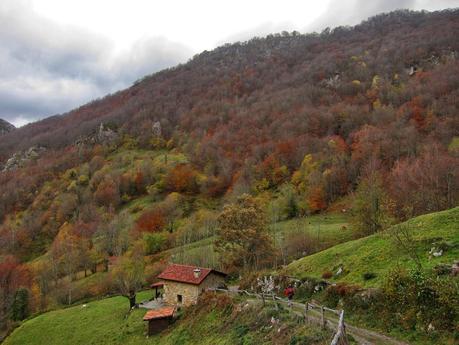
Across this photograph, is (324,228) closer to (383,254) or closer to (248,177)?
(383,254)

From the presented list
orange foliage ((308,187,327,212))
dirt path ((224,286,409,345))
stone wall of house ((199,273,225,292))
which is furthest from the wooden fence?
orange foliage ((308,187,327,212))

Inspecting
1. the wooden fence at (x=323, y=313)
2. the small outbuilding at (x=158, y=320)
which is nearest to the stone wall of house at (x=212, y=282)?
the wooden fence at (x=323, y=313)

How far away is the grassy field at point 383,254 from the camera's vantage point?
1086 inches

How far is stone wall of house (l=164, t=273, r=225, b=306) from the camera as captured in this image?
140ft

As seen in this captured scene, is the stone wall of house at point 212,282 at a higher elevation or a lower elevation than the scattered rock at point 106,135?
lower

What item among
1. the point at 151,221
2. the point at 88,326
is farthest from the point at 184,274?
the point at 151,221

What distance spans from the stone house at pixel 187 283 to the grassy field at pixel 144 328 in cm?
341

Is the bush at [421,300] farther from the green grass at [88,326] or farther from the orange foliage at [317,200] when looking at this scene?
the orange foliage at [317,200]

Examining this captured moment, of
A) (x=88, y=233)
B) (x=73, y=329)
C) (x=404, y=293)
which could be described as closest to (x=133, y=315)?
(x=73, y=329)

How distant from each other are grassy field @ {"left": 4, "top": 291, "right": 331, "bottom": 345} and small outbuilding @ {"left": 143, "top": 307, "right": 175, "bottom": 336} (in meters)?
0.78

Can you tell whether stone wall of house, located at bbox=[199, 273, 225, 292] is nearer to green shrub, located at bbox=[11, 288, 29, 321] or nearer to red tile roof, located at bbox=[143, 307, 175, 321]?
red tile roof, located at bbox=[143, 307, 175, 321]

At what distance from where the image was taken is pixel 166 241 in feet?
279

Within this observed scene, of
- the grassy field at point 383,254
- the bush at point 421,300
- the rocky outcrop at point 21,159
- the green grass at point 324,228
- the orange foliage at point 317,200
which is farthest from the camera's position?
the rocky outcrop at point 21,159

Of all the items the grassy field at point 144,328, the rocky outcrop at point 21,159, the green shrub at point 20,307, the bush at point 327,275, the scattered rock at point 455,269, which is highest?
the rocky outcrop at point 21,159
